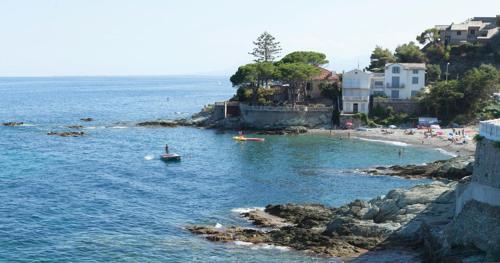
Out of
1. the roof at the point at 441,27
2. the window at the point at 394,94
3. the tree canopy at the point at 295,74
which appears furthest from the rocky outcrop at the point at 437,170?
the roof at the point at 441,27

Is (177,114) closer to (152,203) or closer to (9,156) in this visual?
(9,156)

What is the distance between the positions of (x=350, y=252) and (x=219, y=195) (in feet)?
68.4

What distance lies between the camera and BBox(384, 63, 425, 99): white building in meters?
101

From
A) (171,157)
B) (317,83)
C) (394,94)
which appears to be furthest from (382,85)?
(171,157)

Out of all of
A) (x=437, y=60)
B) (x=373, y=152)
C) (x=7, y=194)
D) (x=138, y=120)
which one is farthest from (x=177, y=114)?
(x=7, y=194)

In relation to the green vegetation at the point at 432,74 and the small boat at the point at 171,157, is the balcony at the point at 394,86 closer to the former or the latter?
the green vegetation at the point at 432,74

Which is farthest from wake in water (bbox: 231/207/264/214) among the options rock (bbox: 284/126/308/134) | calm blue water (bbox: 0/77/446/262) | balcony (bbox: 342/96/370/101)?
balcony (bbox: 342/96/370/101)

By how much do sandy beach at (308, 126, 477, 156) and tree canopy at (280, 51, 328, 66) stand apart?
20576 mm

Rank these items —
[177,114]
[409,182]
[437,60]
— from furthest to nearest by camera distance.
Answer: [177,114]
[437,60]
[409,182]

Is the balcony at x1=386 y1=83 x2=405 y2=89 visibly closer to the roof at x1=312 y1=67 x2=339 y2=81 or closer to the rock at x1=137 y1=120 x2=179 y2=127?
the roof at x1=312 y1=67 x2=339 y2=81

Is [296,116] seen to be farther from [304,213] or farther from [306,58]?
[304,213]

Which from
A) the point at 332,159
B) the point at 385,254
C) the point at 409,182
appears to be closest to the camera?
the point at 385,254

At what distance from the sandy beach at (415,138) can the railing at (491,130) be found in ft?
133

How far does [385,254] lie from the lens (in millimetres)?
37562
